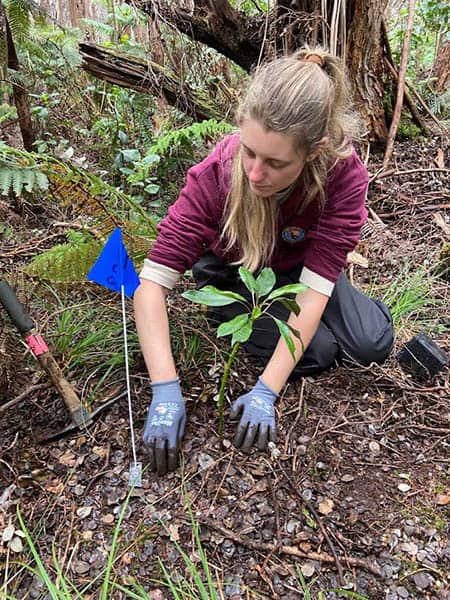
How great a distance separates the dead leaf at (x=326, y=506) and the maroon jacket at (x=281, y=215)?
69cm

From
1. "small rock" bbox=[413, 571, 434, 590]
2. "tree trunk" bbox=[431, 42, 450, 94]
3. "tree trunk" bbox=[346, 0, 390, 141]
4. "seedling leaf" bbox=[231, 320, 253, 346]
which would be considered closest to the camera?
"seedling leaf" bbox=[231, 320, 253, 346]

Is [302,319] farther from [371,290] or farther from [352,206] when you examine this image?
[371,290]

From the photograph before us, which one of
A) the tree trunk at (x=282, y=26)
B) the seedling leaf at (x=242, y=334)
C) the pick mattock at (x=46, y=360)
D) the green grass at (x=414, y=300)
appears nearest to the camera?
the seedling leaf at (x=242, y=334)

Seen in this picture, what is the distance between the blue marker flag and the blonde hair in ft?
1.28

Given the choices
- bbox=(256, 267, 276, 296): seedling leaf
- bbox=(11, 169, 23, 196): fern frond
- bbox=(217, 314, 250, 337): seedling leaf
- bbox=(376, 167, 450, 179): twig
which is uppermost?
bbox=(11, 169, 23, 196): fern frond

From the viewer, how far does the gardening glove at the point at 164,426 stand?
54.7 inches

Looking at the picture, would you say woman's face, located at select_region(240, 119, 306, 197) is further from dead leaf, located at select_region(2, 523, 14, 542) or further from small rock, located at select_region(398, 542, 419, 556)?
dead leaf, located at select_region(2, 523, 14, 542)

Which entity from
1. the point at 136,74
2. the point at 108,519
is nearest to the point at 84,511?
the point at 108,519

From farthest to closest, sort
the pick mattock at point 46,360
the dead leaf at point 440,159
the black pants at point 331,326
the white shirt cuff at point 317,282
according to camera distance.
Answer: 1. the dead leaf at point 440,159
2. the black pants at point 331,326
3. the white shirt cuff at point 317,282
4. the pick mattock at point 46,360

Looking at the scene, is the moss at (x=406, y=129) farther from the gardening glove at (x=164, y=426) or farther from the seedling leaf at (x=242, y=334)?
the seedling leaf at (x=242, y=334)

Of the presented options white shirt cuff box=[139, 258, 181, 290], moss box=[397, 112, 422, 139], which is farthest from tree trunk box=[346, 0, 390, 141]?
white shirt cuff box=[139, 258, 181, 290]

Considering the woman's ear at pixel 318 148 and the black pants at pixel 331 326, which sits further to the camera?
the black pants at pixel 331 326

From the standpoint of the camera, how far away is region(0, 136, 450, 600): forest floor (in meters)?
1.19

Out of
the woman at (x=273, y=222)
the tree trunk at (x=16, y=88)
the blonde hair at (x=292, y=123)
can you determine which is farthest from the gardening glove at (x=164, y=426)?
the tree trunk at (x=16, y=88)
